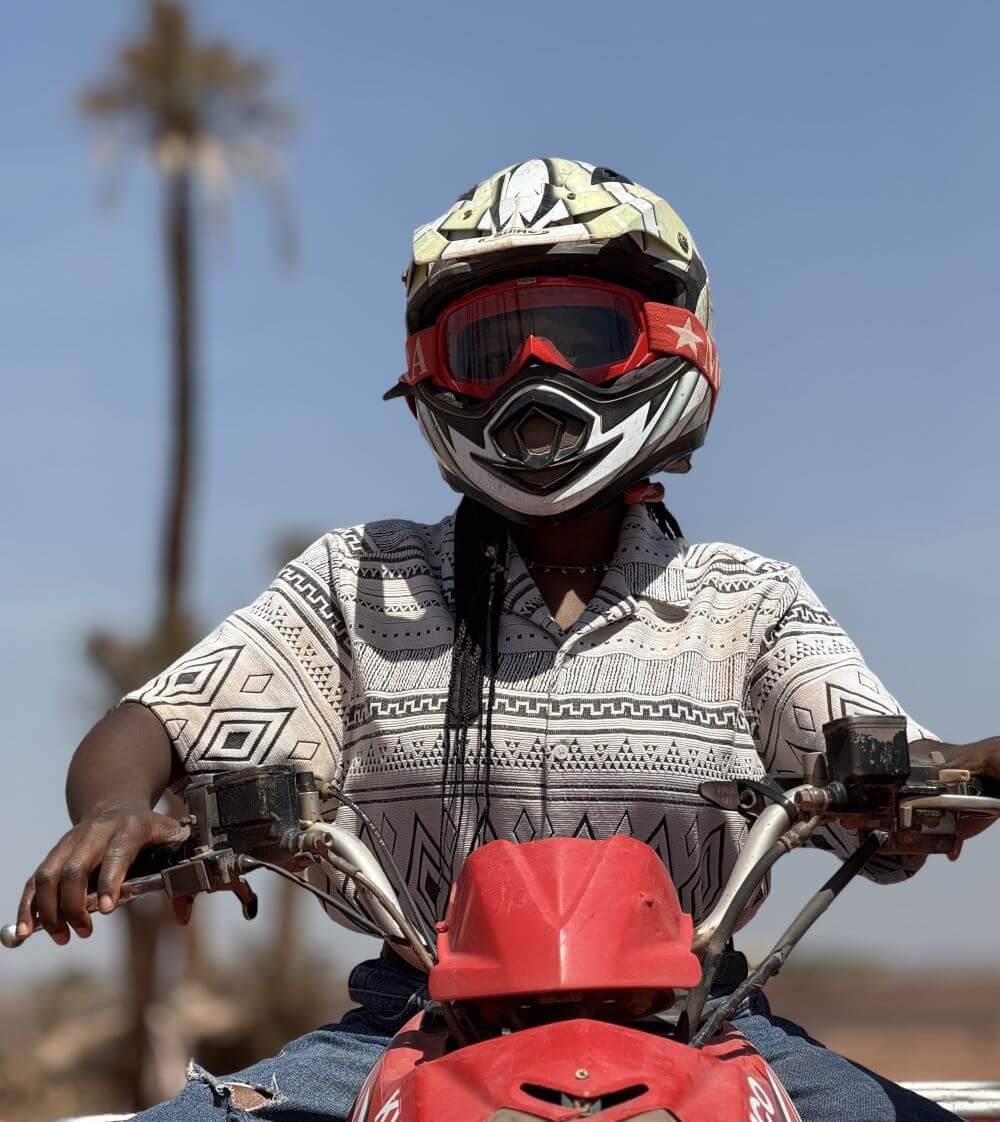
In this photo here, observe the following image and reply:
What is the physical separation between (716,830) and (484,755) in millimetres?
500

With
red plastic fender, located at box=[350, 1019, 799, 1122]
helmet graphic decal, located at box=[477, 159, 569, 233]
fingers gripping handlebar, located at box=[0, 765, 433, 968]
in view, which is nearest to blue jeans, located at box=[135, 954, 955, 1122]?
fingers gripping handlebar, located at box=[0, 765, 433, 968]

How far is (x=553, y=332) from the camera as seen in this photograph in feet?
13.3

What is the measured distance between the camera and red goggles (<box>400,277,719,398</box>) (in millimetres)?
4062

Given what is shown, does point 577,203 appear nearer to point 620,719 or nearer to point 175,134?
point 620,719

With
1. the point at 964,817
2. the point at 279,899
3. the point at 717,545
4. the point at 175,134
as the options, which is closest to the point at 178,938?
the point at 279,899

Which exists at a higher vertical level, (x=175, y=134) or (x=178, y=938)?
(x=175, y=134)

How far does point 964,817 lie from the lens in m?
3.11

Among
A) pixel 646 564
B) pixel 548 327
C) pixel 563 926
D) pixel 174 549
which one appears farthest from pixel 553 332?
A: pixel 174 549

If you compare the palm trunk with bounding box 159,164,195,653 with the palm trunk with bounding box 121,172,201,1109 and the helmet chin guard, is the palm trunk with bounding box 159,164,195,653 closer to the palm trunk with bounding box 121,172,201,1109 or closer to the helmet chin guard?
the palm trunk with bounding box 121,172,201,1109

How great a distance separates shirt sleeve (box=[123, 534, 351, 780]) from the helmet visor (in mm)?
603

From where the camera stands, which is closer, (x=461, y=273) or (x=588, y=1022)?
(x=588, y=1022)

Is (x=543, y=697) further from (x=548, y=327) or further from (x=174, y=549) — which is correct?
(x=174, y=549)

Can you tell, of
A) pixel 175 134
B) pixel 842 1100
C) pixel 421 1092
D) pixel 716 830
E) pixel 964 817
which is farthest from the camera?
pixel 175 134

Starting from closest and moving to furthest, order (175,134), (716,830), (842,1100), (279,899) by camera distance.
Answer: (842,1100) → (716,830) → (279,899) → (175,134)
